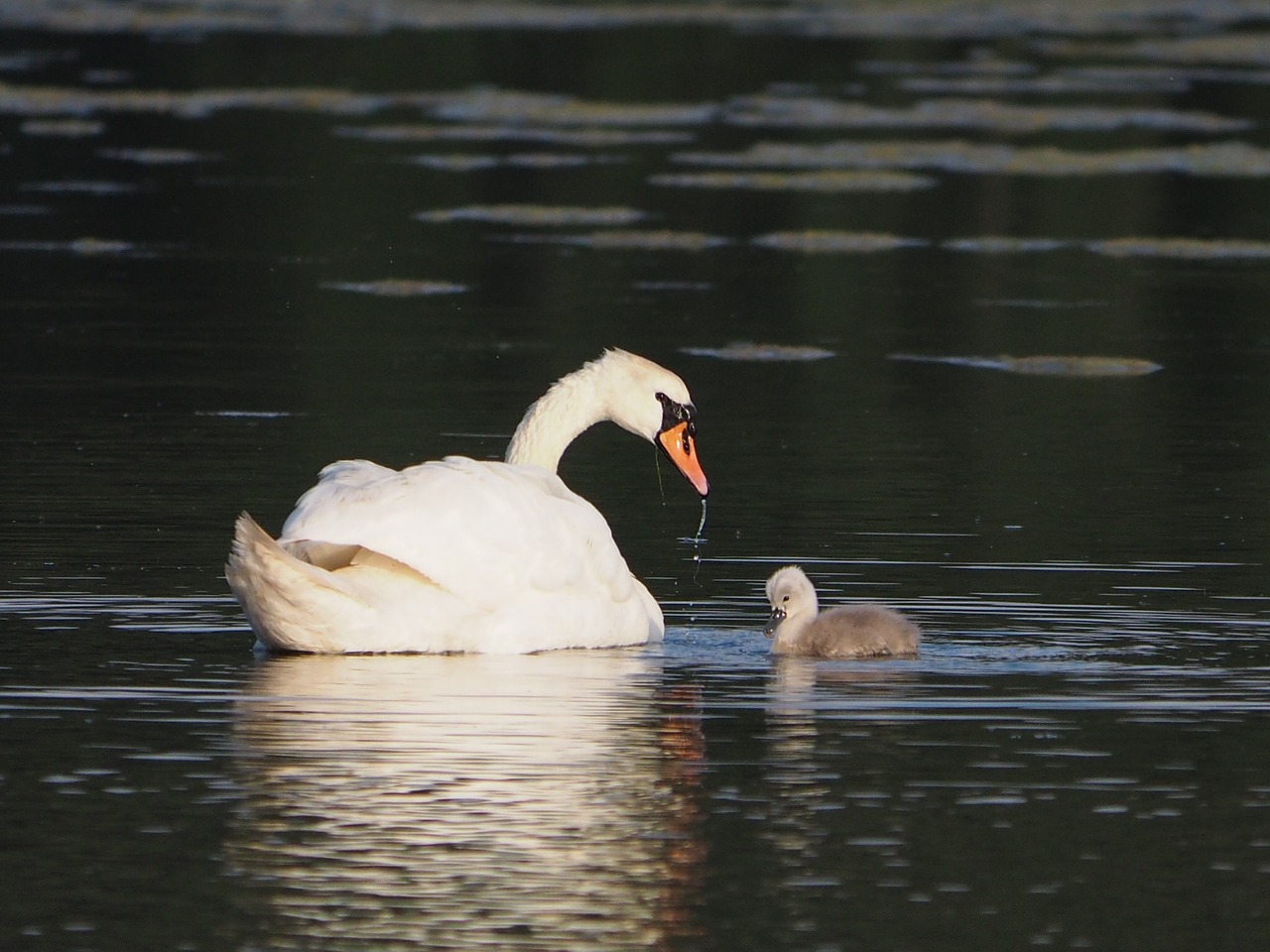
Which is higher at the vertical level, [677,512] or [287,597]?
[677,512]

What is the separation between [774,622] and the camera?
11.0m

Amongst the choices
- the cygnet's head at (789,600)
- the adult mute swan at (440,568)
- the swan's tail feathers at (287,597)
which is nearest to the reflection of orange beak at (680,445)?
the adult mute swan at (440,568)

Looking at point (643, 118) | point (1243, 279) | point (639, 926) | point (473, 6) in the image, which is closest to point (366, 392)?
point (1243, 279)

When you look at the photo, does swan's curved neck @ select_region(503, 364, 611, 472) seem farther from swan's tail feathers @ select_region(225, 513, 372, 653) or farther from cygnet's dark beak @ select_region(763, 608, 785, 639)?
swan's tail feathers @ select_region(225, 513, 372, 653)

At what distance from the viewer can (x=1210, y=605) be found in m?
11.5

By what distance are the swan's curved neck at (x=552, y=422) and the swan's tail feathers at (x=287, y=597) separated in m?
1.96

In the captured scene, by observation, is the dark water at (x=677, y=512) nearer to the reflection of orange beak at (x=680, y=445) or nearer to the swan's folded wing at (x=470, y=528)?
the swan's folded wing at (x=470, y=528)

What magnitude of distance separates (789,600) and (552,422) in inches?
68.6

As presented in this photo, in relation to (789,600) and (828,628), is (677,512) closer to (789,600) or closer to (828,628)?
(789,600)

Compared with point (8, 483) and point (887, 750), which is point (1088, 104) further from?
point (887, 750)

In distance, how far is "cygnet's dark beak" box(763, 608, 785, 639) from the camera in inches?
431

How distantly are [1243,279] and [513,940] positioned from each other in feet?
59.5

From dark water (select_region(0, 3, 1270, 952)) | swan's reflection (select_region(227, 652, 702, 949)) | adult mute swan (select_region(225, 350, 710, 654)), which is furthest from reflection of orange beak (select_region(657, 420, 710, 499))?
swan's reflection (select_region(227, 652, 702, 949))

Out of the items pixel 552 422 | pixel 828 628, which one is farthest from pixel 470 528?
pixel 552 422
